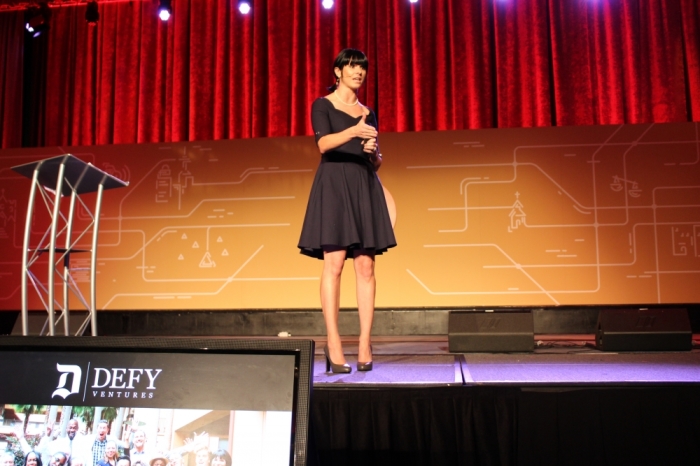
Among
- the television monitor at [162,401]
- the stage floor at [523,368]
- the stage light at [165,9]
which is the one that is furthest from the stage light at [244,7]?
the television monitor at [162,401]

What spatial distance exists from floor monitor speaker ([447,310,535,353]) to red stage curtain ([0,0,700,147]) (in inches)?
97.1

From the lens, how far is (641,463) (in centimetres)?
147

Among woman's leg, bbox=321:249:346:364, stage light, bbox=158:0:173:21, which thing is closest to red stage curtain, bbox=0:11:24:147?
stage light, bbox=158:0:173:21

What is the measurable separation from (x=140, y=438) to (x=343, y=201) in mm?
1264

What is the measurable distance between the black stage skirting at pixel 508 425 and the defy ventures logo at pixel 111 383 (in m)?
0.67

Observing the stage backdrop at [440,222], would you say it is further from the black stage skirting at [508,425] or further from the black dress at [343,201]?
the black stage skirting at [508,425]

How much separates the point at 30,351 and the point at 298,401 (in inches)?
18.2

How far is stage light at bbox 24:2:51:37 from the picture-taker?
16.5 ft

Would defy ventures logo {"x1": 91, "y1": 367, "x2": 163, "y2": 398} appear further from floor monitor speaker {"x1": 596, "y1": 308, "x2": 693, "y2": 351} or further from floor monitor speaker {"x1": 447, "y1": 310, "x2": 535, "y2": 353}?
floor monitor speaker {"x1": 596, "y1": 308, "x2": 693, "y2": 351}

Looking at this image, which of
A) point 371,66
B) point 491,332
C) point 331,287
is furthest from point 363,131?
point 371,66

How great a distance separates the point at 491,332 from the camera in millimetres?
2695

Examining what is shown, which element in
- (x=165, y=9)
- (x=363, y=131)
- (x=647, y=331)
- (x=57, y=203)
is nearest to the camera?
(x=363, y=131)

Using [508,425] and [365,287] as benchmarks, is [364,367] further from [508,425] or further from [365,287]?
[508,425]

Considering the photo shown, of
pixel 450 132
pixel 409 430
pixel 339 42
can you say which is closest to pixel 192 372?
pixel 409 430
